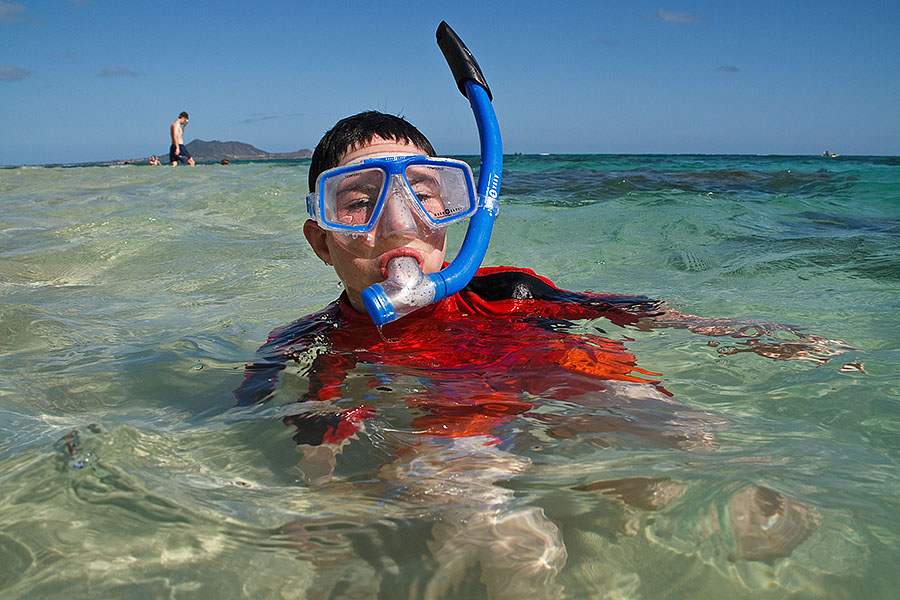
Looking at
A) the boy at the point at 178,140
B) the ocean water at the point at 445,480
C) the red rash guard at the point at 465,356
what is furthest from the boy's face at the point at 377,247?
the boy at the point at 178,140

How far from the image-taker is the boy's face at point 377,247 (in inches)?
89.7

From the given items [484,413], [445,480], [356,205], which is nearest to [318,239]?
[356,205]

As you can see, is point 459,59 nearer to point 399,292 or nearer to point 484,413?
point 399,292

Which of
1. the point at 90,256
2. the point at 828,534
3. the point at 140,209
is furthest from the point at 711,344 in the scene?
the point at 140,209

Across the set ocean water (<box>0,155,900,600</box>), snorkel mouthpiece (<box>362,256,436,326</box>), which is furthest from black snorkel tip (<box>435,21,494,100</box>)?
ocean water (<box>0,155,900,600</box>)

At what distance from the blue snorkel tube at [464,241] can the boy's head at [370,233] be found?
0.22 ft

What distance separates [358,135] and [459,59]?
0.58 m

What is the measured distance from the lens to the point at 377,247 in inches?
90.4

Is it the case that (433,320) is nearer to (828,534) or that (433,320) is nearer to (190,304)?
(828,534)

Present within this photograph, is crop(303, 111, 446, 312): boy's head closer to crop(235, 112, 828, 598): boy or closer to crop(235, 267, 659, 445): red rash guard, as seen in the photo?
crop(235, 112, 828, 598): boy

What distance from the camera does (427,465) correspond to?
1547mm

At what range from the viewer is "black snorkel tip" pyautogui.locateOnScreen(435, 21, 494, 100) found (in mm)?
2695

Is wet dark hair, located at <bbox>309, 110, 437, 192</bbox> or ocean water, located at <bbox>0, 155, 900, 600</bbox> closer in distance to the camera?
ocean water, located at <bbox>0, 155, 900, 600</bbox>

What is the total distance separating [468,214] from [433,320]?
16.6 inches
